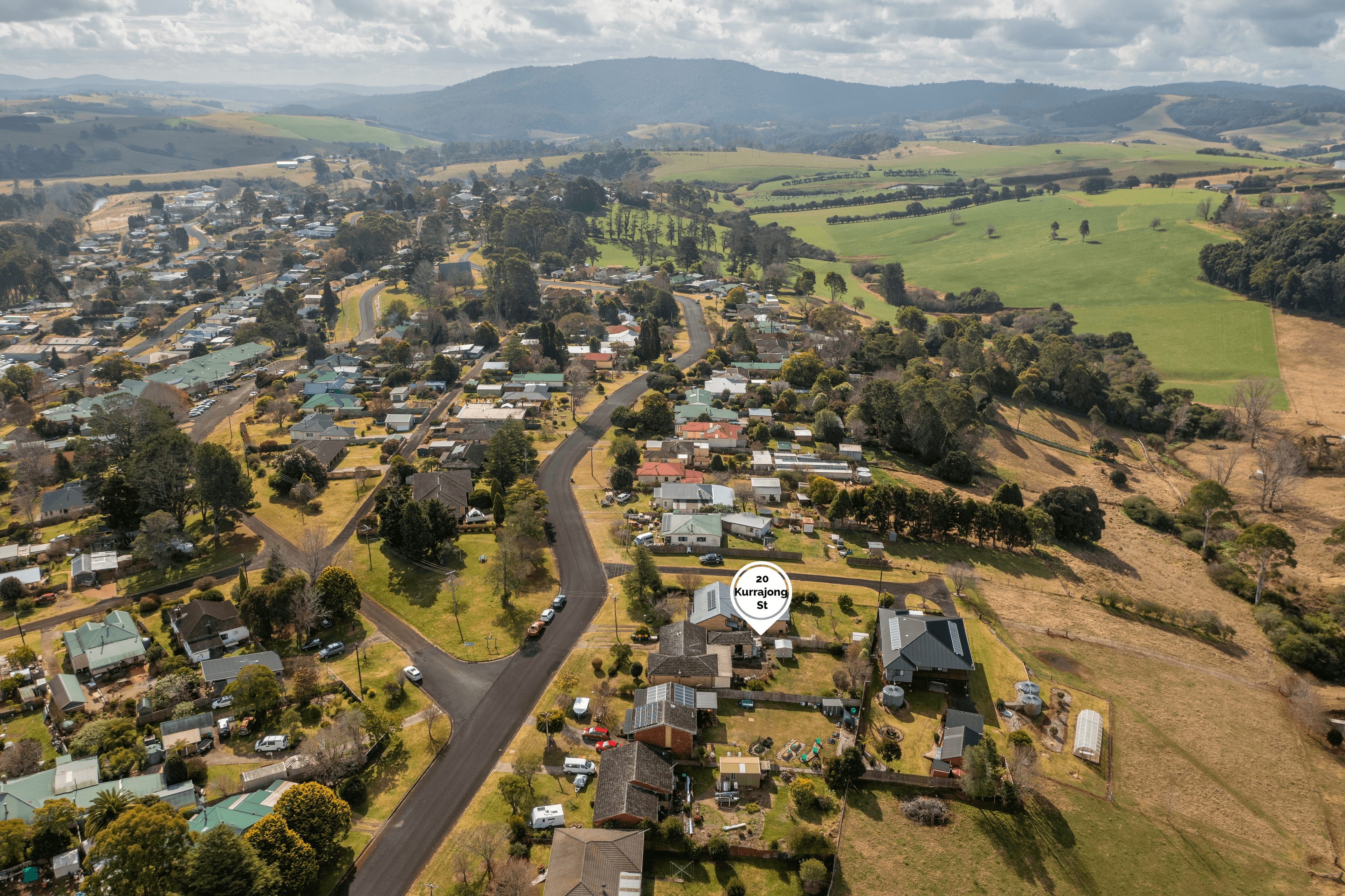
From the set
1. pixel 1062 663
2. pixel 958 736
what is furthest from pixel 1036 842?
pixel 1062 663

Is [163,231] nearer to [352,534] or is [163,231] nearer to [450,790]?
[352,534]

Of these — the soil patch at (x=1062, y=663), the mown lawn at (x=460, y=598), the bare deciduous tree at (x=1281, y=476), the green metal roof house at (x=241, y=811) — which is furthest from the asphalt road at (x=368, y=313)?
the bare deciduous tree at (x=1281, y=476)

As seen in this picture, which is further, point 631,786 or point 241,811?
point 631,786

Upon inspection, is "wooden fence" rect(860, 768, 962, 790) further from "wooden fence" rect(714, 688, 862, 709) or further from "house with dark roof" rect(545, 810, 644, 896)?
"house with dark roof" rect(545, 810, 644, 896)

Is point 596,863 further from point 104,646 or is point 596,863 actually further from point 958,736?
point 104,646

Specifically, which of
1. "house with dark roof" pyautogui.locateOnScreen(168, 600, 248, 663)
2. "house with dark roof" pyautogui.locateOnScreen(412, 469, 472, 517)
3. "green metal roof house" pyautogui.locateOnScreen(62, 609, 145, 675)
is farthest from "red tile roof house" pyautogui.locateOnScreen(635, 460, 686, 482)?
"green metal roof house" pyautogui.locateOnScreen(62, 609, 145, 675)

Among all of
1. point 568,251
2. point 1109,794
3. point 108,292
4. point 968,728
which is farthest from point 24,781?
point 568,251
